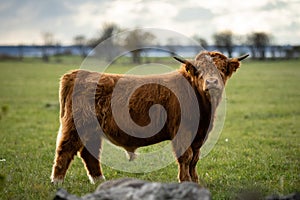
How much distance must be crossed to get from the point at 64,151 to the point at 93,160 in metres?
0.69

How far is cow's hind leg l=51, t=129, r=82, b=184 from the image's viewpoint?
6559mm

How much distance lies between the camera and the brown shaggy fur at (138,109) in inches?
253

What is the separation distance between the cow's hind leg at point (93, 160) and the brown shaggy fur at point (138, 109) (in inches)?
8.2

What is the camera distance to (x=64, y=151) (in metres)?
6.59

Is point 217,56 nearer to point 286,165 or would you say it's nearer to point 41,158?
point 286,165

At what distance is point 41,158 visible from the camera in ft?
29.5

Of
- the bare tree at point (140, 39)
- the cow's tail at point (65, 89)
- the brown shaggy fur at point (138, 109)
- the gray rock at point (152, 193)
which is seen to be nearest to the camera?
the gray rock at point (152, 193)

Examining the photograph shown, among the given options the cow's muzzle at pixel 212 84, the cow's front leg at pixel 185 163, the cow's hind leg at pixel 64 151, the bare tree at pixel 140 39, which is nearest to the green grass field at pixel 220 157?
the cow's hind leg at pixel 64 151

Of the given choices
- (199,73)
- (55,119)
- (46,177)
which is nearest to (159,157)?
(46,177)

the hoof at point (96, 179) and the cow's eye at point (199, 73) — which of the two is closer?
the cow's eye at point (199, 73)

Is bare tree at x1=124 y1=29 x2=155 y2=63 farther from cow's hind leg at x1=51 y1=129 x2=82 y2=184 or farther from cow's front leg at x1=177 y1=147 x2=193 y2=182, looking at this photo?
cow's front leg at x1=177 y1=147 x2=193 y2=182

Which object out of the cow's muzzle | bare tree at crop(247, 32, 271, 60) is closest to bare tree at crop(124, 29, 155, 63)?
the cow's muzzle

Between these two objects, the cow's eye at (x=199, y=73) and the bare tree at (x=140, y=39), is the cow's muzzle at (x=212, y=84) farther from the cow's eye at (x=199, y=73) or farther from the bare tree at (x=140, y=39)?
the bare tree at (x=140, y=39)

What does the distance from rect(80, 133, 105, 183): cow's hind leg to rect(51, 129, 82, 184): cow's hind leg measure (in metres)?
0.31
